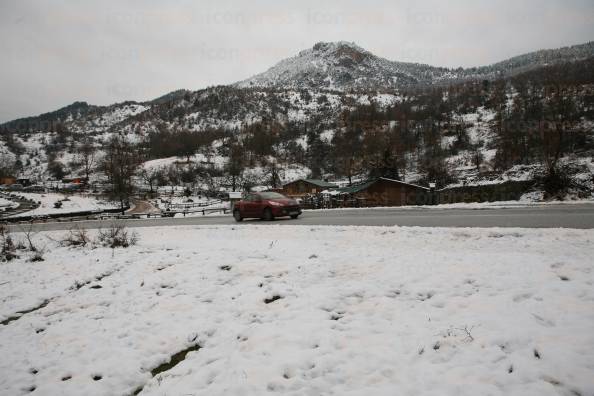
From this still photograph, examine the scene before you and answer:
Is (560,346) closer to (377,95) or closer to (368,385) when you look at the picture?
(368,385)

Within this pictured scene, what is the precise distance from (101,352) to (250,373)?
90.3 inches

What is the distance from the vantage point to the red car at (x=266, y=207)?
16.6 metres

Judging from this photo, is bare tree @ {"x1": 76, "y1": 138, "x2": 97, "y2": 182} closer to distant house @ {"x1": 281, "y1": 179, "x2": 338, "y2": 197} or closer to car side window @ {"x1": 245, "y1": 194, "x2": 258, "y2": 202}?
distant house @ {"x1": 281, "y1": 179, "x2": 338, "y2": 197}

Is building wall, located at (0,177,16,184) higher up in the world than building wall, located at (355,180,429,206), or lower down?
higher up

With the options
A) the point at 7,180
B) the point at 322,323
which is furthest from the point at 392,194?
the point at 7,180

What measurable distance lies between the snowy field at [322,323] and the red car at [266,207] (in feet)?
26.9

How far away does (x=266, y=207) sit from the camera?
55.1 ft

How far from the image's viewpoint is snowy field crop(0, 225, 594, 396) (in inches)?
134

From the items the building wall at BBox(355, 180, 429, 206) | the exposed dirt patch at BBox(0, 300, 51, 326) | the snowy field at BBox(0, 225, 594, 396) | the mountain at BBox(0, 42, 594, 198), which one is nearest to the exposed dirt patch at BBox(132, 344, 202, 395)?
the snowy field at BBox(0, 225, 594, 396)

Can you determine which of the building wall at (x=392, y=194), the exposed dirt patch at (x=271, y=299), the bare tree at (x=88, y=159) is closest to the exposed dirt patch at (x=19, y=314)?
the exposed dirt patch at (x=271, y=299)

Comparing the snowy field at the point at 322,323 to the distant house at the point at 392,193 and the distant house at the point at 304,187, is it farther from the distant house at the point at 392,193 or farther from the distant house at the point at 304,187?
the distant house at the point at 304,187

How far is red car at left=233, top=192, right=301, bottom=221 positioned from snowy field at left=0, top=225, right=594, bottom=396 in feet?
26.9

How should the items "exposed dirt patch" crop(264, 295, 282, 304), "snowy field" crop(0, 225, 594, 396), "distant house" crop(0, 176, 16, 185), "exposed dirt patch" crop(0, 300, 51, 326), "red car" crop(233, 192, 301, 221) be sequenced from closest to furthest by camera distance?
"snowy field" crop(0, 225, 594, 396)
"exposed dirt patch" crop(264, 295, 282, 304)
"exposed dirt patch" crop(0, 300, 51, 326)
"red car" crop(233, 192, 301, 221)
"distant house" crop(0, 176, 16, 185)

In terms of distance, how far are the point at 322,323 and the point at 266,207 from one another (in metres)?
12.4
